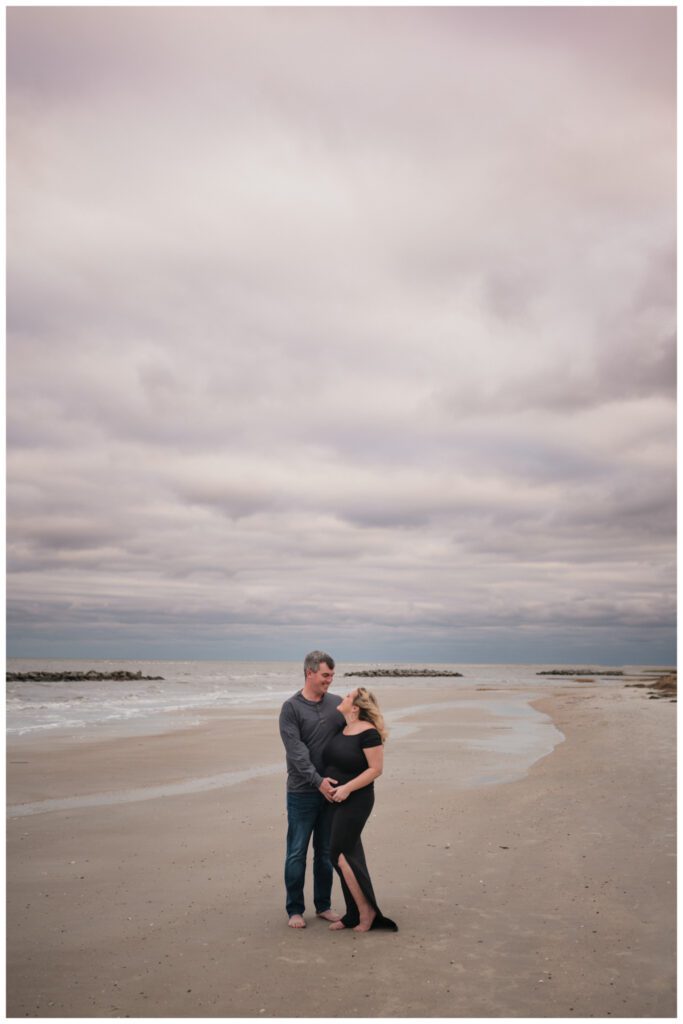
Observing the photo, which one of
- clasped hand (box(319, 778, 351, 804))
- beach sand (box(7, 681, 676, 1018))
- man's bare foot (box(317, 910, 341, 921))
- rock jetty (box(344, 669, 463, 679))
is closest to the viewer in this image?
beach sand (box(7, 681, 676, 1018))

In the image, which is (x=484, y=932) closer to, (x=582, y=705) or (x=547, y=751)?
(x=547, y=751)

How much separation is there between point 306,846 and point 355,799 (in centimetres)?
78

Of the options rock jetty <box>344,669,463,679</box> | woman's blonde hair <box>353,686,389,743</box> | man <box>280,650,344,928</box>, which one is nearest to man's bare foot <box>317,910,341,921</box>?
man <box>280,650,344,928</box>

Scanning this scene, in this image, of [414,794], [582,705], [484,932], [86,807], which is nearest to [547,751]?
[414,794]

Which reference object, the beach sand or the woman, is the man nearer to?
the woman

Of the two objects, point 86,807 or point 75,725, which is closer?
point 86,807

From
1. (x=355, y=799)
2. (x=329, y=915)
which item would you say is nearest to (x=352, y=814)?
(x=355, y=799)

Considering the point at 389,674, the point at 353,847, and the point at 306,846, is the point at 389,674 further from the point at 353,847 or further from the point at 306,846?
the point at 353,847

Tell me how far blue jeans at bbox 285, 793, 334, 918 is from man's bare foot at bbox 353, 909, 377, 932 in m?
0.54

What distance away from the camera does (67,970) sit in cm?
670

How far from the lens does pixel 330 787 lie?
758cm

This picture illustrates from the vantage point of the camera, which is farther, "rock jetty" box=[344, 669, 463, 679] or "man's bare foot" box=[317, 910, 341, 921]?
"rock jetty" box=[344, 669, 463, 679]

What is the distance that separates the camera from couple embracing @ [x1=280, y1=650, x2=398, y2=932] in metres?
7.56

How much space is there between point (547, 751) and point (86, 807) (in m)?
12.1
